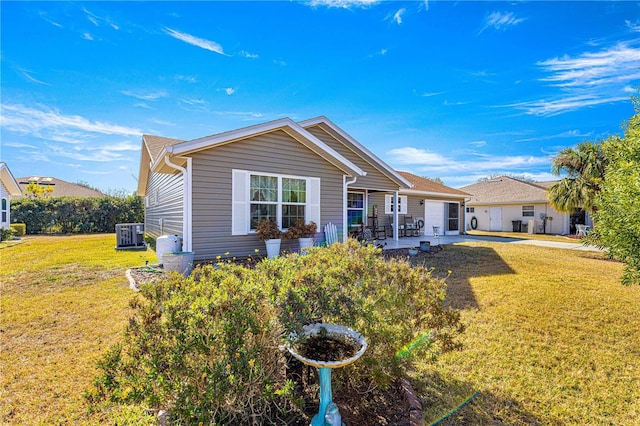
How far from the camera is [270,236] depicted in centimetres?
803

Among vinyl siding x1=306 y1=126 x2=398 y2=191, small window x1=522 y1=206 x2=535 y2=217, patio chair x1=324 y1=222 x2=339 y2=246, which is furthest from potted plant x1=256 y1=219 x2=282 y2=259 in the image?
small window x1=522 y1=206 x2=535 y2=217

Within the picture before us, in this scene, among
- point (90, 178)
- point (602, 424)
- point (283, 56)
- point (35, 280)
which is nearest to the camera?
point (602, 424)

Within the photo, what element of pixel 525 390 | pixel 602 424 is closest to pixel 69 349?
pixel 525 390

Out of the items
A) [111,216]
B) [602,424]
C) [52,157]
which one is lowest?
[602,424]

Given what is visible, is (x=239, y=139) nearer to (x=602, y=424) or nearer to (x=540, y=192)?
(x=602, y=424)

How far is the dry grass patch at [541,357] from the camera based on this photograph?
2.64 metres

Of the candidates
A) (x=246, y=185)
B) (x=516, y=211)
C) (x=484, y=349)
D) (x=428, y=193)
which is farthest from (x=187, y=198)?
(x=516, y=211)

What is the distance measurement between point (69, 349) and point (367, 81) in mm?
11538

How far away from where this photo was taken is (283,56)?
9852 mm

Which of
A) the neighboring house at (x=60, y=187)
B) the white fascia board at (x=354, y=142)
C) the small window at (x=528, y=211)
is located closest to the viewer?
the white fascia board at (x=354, y=142)

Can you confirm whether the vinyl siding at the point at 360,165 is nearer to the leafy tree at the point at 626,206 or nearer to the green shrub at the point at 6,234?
the leafy tree at the point at 626,206

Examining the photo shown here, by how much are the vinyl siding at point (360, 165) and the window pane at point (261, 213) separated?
5058mm

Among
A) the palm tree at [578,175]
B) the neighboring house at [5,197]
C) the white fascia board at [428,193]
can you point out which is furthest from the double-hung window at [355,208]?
the neighboring house at [5,197]

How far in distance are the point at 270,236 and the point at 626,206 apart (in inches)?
270
